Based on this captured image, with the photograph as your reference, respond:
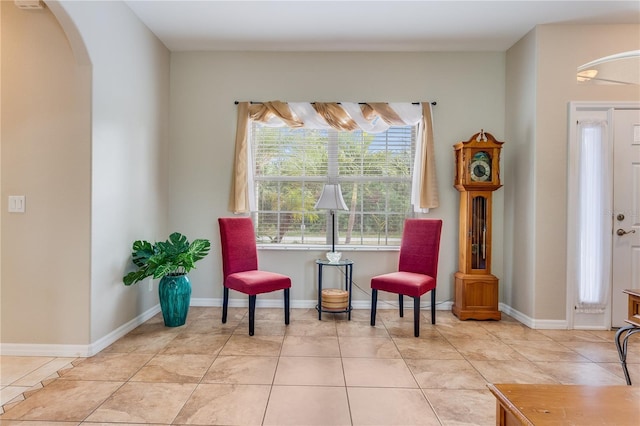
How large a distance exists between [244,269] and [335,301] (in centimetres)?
97

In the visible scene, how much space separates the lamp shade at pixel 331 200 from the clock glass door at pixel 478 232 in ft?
4.44

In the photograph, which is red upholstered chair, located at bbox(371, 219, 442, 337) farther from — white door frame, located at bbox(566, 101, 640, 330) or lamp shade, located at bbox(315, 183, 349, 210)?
white door frame, located at bbox(566, 101, 640, 330)

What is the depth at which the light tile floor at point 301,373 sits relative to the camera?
193 centimetres

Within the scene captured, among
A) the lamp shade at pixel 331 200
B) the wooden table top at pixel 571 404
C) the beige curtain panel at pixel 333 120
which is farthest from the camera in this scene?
the beige curtain panel at pixel 333 120

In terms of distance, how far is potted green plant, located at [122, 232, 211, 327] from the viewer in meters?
3.08

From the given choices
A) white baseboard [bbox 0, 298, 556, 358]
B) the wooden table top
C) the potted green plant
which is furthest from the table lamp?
the wooden table top

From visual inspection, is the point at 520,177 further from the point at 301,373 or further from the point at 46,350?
the point at 46,350

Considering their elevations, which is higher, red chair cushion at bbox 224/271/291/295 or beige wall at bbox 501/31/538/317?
beige wall at bbox 501/31/538/317

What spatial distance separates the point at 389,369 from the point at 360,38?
3149mm

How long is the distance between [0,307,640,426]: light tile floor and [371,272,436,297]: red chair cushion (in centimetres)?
37

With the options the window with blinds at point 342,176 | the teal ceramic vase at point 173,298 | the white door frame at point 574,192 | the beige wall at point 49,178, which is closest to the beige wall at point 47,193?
the beige wall at point 49,178

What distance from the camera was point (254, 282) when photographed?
3.20m

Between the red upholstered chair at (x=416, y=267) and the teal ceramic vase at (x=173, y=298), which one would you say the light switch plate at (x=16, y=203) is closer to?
the teal ceramic vase at (x=173, y=298)

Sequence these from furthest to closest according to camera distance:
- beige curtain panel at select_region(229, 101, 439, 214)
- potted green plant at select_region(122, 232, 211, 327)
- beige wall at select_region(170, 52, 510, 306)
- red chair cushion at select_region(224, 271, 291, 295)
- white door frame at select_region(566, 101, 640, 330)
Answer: beige wall at select_region(170, 52, 510, 306) → beige curtain panel at select_region(229, 101, 439, 214) → white door frame at select_region(566, 101, 640, 330) → red chair cushion at select_region(224, 271, 291, 295) → potted green plant at select_region(122, 232, 211, 327)
